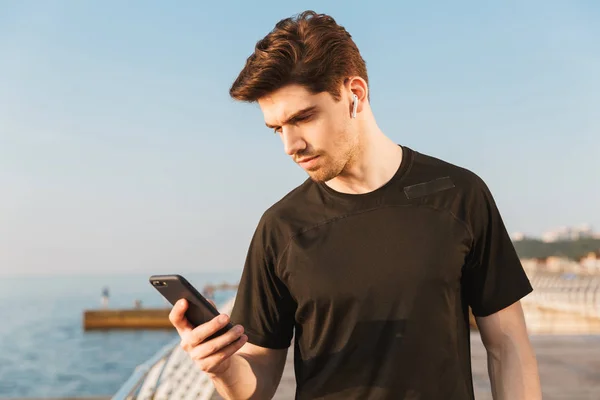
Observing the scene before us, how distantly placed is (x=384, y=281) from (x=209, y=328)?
54 cm

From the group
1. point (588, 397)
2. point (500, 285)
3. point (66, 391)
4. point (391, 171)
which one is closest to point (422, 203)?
point (391, 171)

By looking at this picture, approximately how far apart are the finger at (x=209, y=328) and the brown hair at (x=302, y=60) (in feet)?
2.17

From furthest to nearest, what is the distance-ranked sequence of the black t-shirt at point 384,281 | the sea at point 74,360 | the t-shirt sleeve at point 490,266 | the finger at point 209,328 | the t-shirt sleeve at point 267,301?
the sea at point 74,360 < the t-shirt sleeve at point 267,301 < the t-shirt sleeve at point 490,266 < the black t-shirt at point 384,281 < the finger at point 209,328

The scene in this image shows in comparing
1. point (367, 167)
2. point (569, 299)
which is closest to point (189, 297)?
point (367, 167)

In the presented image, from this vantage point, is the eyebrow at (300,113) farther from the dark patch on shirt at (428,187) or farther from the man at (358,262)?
the dark patch on shirt at (428,187)

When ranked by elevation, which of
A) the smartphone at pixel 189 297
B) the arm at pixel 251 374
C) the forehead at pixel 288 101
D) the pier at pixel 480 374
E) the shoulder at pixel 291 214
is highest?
the forehead at pixel 288 101

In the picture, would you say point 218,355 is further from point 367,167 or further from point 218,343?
point 367,167

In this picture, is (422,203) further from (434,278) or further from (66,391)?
(66,391)

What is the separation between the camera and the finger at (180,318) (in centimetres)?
177

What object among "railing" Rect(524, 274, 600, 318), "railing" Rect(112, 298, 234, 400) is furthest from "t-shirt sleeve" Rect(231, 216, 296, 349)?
"railing" Rect(524, 274, 600, 318)

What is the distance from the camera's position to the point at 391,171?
220cm

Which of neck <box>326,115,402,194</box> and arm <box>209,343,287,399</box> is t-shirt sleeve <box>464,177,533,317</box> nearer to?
neck <box>326,115,402,194</box>

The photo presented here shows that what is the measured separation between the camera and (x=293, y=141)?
200 centimetres

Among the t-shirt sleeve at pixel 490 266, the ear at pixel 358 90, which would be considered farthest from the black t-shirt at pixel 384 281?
the ear at pixel 358 90
